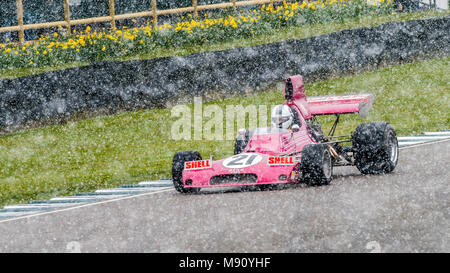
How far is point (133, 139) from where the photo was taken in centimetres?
1543

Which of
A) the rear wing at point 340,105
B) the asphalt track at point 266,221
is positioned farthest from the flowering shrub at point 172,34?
the asphalt track at point 266,221

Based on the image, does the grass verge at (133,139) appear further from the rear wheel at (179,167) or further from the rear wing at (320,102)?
the rear wing at (320,102)

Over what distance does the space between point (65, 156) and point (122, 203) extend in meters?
4.41

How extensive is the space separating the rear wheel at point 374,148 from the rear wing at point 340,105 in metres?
0.64

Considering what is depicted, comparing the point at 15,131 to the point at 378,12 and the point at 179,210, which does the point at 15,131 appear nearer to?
the point at 179,210

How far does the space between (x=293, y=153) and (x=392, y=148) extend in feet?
5.01

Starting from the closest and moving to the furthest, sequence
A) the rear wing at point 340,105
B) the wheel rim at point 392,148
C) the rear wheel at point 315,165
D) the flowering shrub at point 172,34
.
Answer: the rear wheel at point 315,165 → the wheel rim at point 392,148 → the rear wing at point 340,105 → the flowering shrub at point 172,34

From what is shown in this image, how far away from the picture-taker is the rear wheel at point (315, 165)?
31.7 ft

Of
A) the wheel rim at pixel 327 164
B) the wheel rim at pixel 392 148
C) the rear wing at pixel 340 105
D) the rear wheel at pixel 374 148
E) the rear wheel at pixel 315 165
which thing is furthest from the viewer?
the rear wing at pixel 340 105

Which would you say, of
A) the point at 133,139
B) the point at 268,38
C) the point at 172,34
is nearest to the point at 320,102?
the point at 133,139

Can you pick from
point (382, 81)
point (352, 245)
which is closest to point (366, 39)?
point (382, 81)

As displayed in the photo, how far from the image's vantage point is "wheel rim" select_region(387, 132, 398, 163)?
10.9 meters

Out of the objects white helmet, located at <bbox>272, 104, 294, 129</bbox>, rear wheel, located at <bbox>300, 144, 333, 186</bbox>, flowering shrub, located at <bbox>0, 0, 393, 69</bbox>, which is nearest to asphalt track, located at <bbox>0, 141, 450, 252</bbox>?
rear wheel, located at <bbox>300, 144, 333, 186</bbox>

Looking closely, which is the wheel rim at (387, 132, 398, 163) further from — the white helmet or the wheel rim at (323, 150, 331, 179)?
the white helmet
